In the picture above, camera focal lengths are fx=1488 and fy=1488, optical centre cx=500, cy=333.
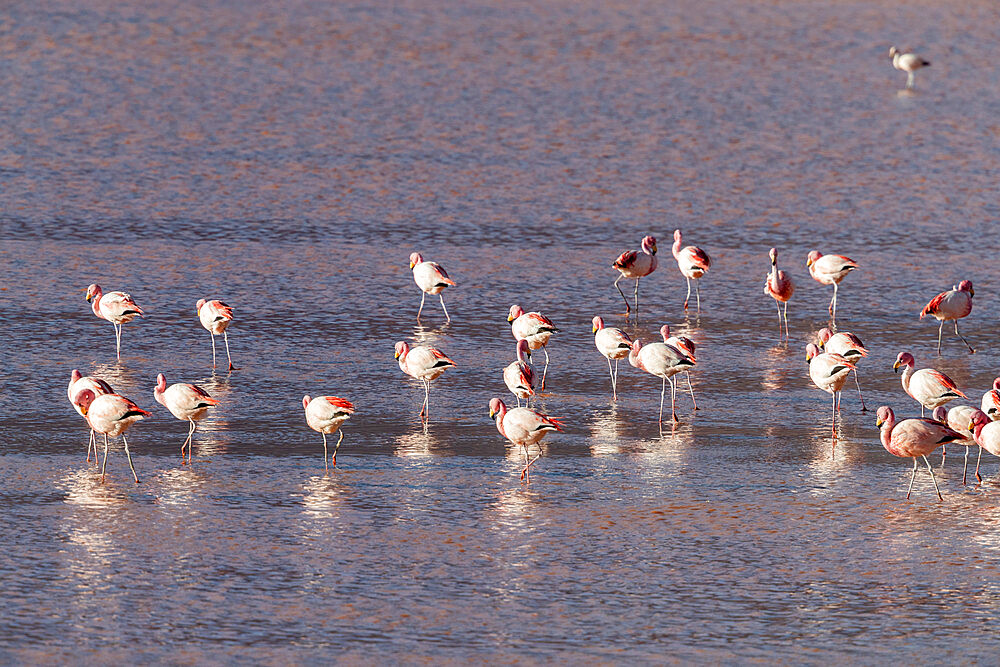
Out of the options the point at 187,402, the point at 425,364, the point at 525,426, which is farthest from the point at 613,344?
the point at 187,402

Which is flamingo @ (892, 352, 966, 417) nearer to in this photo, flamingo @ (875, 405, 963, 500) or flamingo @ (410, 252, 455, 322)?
flamingo @ (875, 405, 963, 500)

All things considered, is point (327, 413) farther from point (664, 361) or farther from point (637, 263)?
point (637, 263)

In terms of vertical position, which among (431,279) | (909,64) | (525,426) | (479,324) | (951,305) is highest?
(909,64)

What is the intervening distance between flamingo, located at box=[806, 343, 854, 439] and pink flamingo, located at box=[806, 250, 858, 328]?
2.96m

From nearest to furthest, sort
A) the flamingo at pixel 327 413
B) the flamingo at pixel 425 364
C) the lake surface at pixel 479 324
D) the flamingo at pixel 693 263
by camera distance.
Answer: the lake surface at pixel 479 324, the flamingo at pixel 327 413, the flamingo at pixel 425 364, the flamingo at pixel 693 263

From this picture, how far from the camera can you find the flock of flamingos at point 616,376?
10.8m

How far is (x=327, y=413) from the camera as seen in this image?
436 inches

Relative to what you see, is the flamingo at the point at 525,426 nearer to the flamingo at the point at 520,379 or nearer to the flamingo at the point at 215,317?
the flamingo at the point at 520,379

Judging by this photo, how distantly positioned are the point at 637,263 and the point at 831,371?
157 inches

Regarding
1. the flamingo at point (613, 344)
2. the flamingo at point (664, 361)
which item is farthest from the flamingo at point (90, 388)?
the flamingo at point (664, 361)

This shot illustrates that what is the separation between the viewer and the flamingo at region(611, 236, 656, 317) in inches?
613

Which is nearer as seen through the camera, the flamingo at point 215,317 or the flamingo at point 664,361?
the flamingo at point 664,361

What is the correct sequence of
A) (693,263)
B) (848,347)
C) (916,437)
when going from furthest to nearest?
(693,263) < (848,347) < (916,437)

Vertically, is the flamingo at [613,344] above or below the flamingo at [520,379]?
above
